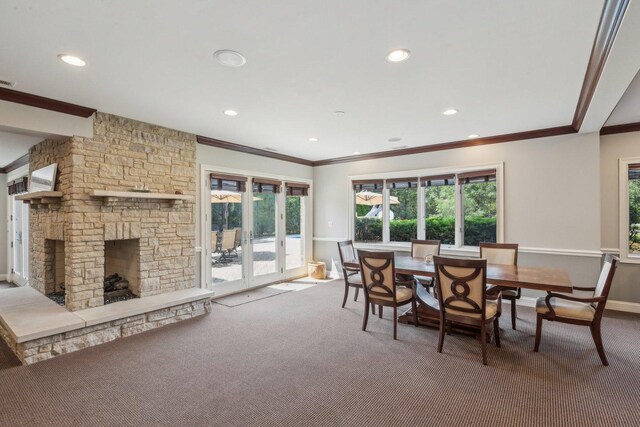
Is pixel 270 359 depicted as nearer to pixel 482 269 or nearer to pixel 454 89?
pixel 482 269

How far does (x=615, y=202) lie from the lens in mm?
4504

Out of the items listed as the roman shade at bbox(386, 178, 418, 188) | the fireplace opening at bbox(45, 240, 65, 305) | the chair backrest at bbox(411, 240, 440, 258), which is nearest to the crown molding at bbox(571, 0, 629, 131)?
the chair backrest at bbox(411, 240, 440, 258)

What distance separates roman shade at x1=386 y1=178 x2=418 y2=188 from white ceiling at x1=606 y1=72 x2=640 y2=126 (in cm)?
279

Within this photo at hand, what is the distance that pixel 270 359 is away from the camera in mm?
3061

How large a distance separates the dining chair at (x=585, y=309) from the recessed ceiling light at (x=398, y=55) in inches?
101

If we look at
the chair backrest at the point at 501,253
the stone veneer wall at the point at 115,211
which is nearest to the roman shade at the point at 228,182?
the stone veneer wall at the point at 115,211

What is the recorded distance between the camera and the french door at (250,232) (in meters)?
5.29

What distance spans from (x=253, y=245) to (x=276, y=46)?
13.5 feet

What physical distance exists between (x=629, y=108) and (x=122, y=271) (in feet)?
22.6

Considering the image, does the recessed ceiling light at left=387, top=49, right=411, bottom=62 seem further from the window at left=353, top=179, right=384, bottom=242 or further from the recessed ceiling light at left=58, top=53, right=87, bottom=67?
the window at left=353, top=179, right=384, bottom=242

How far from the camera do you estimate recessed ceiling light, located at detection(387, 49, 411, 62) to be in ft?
7.89

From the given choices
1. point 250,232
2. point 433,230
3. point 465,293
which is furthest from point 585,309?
point 250,232

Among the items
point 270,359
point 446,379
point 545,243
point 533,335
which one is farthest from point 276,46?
point 545,243

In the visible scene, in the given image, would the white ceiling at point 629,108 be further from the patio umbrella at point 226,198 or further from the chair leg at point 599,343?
the patio umbrella at point 226,198
